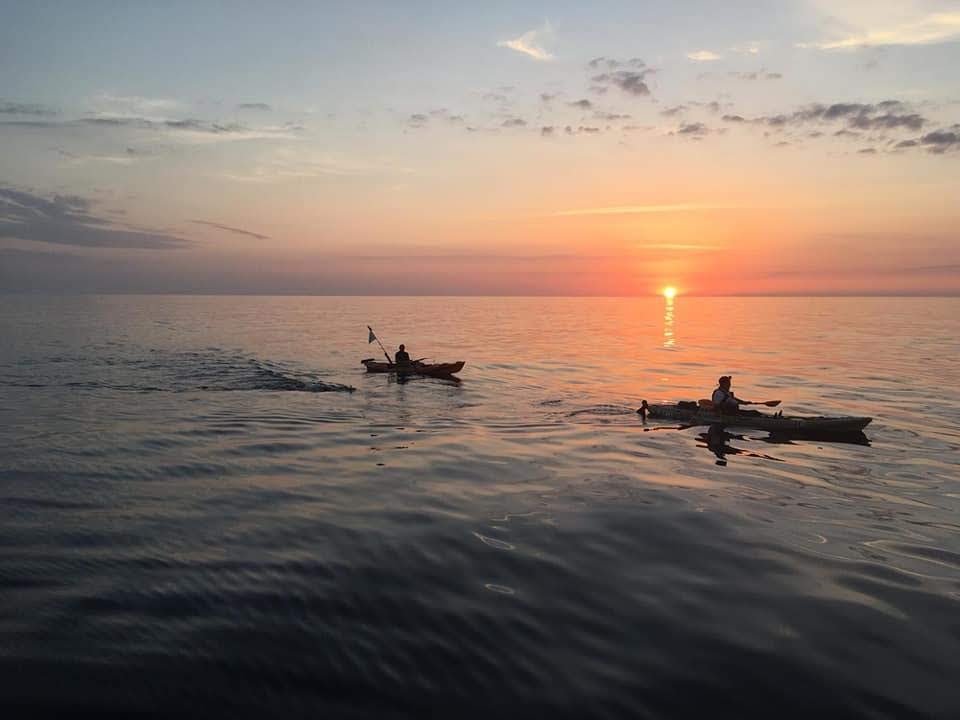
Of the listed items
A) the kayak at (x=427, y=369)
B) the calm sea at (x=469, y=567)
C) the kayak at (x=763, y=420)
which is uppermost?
the kayak at (x=427, y=369)

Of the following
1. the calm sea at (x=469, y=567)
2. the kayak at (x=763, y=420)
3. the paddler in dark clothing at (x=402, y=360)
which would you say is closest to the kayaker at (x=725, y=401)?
the kayak at (x=763, y=420)

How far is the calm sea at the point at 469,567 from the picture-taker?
7.02 metres

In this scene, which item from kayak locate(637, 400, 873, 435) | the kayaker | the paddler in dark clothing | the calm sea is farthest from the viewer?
the paddler in dark clothing

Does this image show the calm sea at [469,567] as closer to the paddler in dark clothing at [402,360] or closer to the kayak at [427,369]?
the kayak at [427,369]

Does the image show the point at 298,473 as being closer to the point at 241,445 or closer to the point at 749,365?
the point at 241,445

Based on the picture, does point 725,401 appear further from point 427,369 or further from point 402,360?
point 402,360

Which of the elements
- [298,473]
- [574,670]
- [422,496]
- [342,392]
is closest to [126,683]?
[574,670]

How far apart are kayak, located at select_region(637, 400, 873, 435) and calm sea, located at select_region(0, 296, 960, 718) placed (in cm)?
77

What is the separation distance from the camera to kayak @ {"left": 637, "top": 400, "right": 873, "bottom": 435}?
2139cm

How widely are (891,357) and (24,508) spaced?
54.5 metres

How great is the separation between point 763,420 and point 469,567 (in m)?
16.2

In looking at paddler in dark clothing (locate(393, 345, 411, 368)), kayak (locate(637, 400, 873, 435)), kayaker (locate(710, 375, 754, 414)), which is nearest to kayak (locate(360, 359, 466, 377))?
paddler in dark clothing (locate(393, 345, 411, 368))

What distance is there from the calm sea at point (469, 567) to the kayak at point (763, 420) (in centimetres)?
77

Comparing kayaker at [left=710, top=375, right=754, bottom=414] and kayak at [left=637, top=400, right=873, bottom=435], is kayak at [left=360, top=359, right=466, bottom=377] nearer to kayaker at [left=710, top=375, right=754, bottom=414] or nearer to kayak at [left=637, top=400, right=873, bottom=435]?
kayak at [left=637, top=400, right=873, bottom=435]
